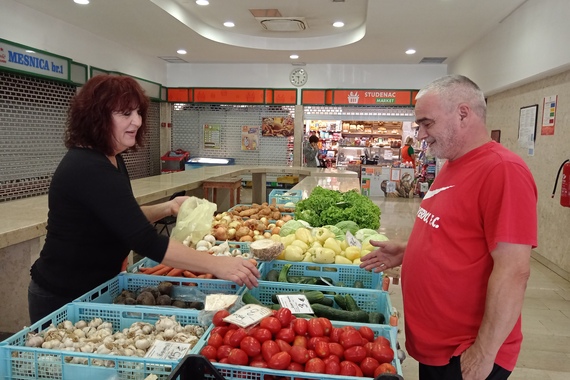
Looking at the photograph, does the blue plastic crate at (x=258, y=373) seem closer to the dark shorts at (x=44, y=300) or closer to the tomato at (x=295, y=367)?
the tomato at (x=295, y=367)

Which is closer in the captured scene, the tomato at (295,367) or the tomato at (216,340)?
the tomato at (295,367)

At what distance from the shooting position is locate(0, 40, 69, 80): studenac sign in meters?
6.83

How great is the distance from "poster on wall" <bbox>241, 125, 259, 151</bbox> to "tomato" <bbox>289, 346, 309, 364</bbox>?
1196cm

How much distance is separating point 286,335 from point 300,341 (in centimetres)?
5

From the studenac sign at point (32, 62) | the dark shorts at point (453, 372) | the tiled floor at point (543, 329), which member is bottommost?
the tiled floor at point (543, 329)

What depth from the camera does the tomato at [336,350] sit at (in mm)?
1505

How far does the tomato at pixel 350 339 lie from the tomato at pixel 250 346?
0.30 metres

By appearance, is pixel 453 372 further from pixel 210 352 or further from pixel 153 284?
pixel 153 284

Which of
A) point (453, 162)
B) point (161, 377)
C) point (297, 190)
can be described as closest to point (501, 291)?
point (453, 162)

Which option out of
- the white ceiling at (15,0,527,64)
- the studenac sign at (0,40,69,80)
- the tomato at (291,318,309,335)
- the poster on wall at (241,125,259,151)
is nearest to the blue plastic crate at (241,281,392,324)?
the tomato at (291,318,309,335)

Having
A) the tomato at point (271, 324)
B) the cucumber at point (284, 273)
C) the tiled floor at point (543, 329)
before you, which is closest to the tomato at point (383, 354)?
the tomato at point (271, 324)

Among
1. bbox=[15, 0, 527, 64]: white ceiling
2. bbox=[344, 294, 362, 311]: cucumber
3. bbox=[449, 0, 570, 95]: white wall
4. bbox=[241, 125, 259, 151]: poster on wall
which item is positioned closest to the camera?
bbox=[344, 294, 362, 311]: cucumber

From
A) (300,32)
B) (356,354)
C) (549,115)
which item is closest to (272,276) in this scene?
(356,354)

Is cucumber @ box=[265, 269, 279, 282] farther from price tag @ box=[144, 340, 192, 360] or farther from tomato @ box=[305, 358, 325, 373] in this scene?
tomato @ box=[305, 358, 325, 373]
